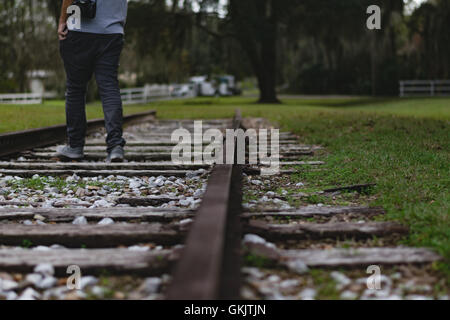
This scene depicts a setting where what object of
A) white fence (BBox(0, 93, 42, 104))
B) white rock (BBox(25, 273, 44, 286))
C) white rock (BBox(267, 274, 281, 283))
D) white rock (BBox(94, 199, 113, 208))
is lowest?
white rock (BBox(267, 274, 281, 283))

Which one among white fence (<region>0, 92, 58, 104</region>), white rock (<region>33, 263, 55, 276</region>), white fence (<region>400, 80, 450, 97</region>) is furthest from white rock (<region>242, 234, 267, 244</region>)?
white fence (<region>0, 92, 58, 104</region>)

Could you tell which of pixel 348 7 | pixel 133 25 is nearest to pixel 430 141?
pixel 348 7

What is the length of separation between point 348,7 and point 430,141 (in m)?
16.9

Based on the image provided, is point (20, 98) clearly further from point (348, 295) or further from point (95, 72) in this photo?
point (348, 295)

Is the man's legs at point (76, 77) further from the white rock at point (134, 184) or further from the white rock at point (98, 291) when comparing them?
the white rock at point (98, 291)

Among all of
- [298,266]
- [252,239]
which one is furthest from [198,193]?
[298,266]

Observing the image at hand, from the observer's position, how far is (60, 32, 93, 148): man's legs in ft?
14.0

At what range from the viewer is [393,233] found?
2135mm

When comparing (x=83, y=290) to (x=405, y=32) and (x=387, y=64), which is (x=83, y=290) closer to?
(x=405, y=32)

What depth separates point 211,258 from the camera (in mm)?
1402

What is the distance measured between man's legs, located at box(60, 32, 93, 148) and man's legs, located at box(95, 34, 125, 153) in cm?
11

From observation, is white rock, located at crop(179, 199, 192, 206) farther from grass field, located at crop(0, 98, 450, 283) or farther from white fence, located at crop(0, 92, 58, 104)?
white fence, located at crop(0, 92, 58, 104)

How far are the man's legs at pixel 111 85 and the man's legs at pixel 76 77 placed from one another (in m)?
0.11

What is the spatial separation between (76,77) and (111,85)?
31cm
